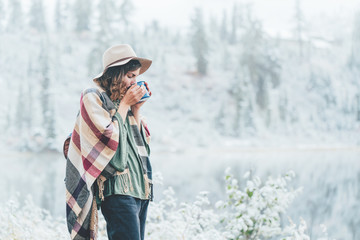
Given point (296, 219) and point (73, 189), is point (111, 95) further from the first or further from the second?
point (296, 219)

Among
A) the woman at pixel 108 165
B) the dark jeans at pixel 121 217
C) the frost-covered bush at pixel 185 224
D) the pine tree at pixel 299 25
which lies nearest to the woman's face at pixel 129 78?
the woman at pixel 108 165

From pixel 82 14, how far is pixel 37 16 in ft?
9.73

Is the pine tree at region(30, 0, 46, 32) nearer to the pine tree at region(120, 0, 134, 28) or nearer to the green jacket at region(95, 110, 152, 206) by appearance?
the pine tree at region(120, 0, 134, 28)

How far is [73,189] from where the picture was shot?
1.70m

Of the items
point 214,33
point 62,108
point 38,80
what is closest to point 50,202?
point 62,108

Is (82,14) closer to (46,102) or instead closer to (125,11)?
(125,11)

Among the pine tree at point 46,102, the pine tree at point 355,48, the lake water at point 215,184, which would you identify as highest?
→ the pine tree at point 355,48

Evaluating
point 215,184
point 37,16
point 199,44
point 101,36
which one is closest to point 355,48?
point 199,44

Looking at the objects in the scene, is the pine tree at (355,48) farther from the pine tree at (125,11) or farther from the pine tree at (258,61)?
the pine tree at (125,11)

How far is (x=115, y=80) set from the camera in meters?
1.80

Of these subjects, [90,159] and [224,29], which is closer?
[90,159]

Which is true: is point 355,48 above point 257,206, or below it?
above

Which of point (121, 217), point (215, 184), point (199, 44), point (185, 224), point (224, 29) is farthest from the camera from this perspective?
point (224, 29)

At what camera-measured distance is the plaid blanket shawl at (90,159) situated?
1.66 m
